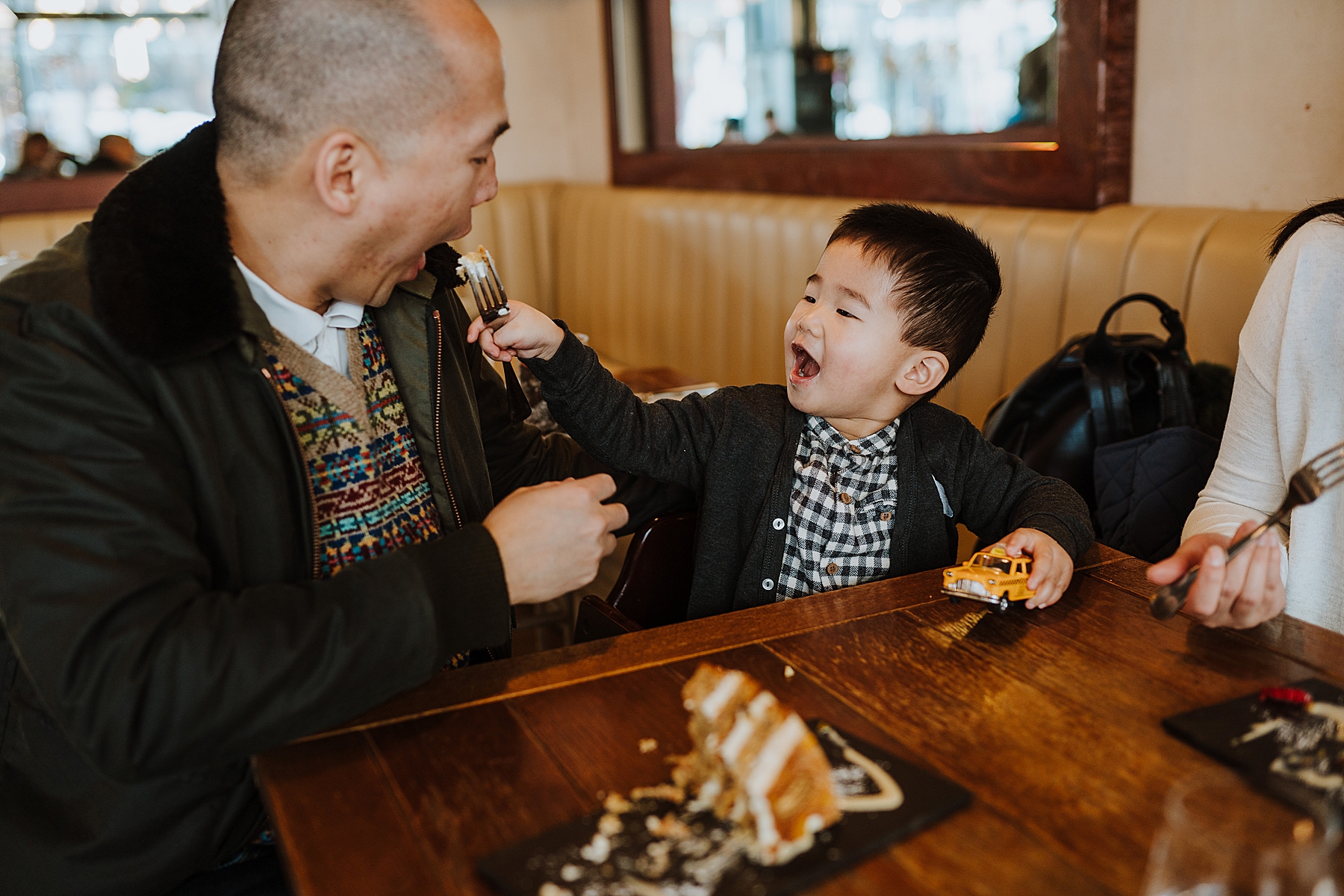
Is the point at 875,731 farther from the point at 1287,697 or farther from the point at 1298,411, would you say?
the point at 1298,411

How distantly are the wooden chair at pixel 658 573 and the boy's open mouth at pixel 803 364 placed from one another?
0.89ft

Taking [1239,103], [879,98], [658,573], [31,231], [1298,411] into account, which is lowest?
[658,573]

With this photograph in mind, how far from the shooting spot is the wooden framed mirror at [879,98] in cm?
253

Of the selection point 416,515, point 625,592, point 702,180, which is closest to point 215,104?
point 416,515

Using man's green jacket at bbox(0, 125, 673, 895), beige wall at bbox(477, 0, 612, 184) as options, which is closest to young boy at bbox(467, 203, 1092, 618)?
man's green jacket at bbox(0, 125, 673, 895)

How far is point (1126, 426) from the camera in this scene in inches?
76.0

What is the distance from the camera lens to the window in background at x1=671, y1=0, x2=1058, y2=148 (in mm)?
2902

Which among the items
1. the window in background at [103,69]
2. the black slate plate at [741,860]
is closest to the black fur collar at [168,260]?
the black slate plate at [741,860]

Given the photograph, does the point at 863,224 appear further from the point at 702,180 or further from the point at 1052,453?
the point at 702,180

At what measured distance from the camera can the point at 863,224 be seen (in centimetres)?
155

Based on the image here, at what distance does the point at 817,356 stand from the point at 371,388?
Result: 0.62 meters

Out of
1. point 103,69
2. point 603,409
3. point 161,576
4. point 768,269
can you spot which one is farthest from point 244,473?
point 103,69

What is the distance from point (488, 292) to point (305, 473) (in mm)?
329

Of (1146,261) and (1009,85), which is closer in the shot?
(1146,261)
